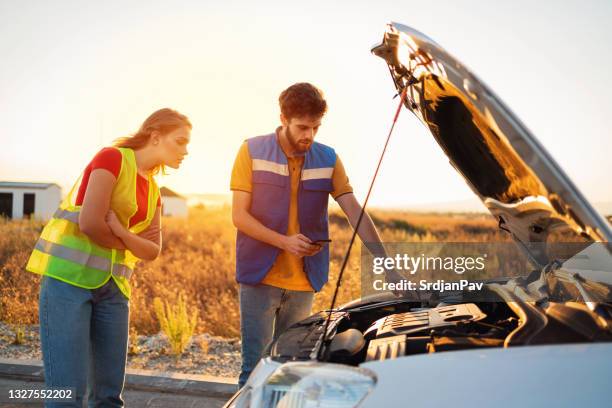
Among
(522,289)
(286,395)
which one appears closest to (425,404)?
(286,395)

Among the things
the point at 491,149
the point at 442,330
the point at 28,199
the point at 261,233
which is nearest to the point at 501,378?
the point at 442,330

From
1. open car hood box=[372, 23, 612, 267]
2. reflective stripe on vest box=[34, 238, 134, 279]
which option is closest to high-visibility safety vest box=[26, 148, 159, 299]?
reflective stripe on vest box=[34, 238, 134, 279]

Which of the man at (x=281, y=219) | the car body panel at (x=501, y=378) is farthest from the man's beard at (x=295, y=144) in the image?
the car body panel at (x=501, y=378)

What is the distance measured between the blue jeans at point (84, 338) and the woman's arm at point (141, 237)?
0.62ft

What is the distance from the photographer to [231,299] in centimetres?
843

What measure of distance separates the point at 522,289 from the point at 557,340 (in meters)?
0.92

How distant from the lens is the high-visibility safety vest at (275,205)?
3311mm

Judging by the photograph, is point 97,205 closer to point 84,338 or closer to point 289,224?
point 84,338

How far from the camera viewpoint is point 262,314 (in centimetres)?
330

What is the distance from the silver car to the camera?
161cm

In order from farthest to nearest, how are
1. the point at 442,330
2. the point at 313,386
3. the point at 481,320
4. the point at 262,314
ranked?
the point at 262,314, the point at 481,320, the point at 442,330, the point at 313,386

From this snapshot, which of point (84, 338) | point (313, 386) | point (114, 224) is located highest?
point (114, 224)

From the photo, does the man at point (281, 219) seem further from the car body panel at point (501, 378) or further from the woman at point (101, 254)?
the car body panel at point (501, 378)

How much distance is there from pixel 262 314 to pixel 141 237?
0.69 m
